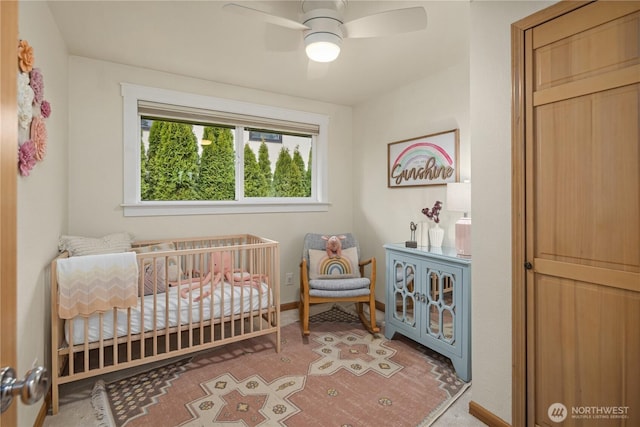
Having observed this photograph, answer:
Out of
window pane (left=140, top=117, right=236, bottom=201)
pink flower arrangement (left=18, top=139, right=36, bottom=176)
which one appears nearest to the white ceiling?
window pane (left=140, top=117, right=236, bottom=201)

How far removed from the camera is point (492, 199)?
5.75 feet

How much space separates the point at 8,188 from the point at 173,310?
1845 millimetres

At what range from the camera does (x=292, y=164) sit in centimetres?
381

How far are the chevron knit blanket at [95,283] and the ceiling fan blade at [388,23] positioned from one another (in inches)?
73.8

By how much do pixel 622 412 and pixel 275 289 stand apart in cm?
211

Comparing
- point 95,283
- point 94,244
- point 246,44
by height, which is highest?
point 246,44

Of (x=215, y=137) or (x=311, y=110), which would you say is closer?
(x=215, y=137)

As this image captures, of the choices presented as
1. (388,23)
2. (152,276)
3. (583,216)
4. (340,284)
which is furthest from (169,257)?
(583,216)

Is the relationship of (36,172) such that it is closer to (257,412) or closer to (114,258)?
(114,258)

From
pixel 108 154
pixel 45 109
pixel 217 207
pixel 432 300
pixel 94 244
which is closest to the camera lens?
pixel 45 109

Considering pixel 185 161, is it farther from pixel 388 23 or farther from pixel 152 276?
pixel 388 23

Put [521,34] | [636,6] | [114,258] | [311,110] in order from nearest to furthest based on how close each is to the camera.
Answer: [636,6] < [521,34] < [114,258] < [311,110]

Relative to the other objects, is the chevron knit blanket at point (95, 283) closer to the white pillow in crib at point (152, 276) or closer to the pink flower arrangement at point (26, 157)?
the white pillow in crib at point (152, 276)

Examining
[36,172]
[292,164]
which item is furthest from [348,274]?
[36,172]
